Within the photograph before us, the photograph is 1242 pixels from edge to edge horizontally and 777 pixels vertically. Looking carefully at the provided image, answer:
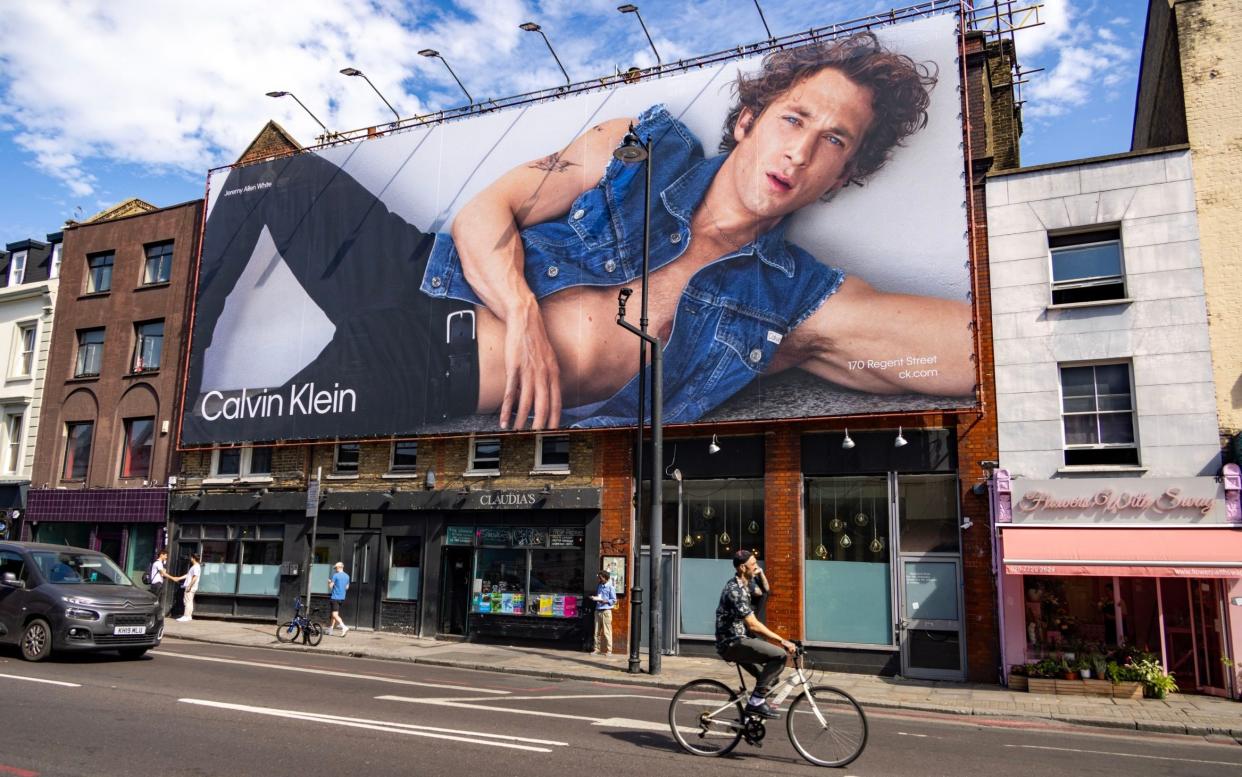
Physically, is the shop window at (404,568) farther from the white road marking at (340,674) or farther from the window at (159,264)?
the window at (159,264)

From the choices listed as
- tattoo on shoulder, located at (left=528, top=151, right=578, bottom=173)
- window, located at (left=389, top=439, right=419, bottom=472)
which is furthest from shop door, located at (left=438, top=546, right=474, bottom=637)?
tattoo on shoulder, located at (left=528, top=151, right=578, bottom=173)

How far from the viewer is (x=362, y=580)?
23094 mm

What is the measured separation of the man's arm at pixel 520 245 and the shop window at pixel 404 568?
4249 mm

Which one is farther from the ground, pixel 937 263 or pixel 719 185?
pixel 719 185

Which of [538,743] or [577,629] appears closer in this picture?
Result: [538,743]

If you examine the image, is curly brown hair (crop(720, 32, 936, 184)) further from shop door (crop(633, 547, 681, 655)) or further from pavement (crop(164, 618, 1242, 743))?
pavement (crop(164, 618, 1242, 743))

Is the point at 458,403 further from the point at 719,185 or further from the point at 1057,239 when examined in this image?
the point at 1057,239

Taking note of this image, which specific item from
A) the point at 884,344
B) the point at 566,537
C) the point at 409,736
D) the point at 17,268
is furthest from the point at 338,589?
the point at 17,268

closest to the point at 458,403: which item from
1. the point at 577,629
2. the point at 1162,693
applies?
the point at 577,629

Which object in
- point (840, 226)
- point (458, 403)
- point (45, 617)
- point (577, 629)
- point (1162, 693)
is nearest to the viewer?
point (45, 617)

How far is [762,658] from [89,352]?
29.0 metres

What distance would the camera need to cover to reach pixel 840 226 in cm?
1888

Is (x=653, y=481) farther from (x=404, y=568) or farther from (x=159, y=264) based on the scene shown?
(x=159, y=264)

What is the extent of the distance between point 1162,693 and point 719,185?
42.5 feet
